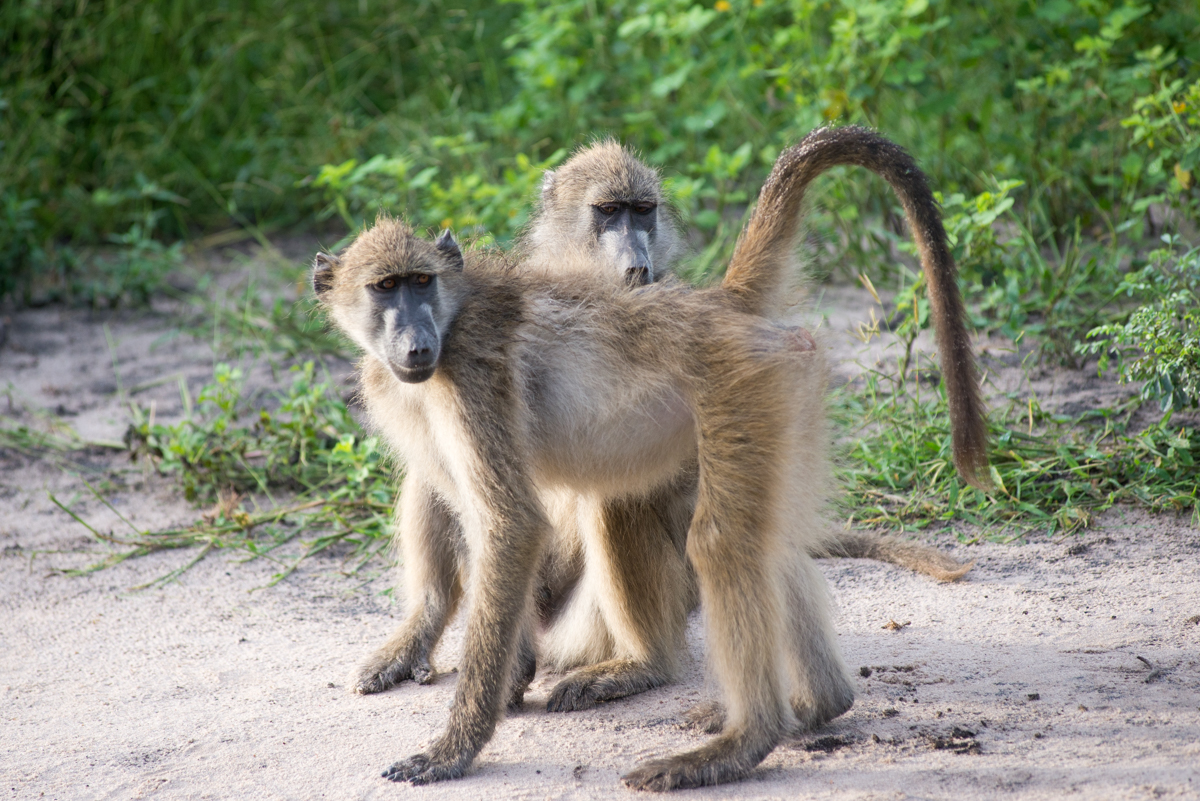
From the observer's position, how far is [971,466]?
9.53 feet

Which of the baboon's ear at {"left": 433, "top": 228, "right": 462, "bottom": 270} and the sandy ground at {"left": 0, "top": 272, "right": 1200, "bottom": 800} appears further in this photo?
the baboon's ear at {"left": 433, "top": 228, "right": 462, "bottom": 270}

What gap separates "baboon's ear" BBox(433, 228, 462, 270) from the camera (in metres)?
3.32

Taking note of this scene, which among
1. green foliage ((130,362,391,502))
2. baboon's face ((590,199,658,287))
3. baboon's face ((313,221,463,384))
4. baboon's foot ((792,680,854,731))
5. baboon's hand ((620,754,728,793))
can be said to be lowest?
baboon's hand ((620,754,728,793))

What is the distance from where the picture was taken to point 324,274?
11.5 ft

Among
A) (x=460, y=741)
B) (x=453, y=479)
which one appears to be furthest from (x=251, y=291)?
(x=460, y=741)

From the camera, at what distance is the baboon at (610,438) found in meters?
2.92

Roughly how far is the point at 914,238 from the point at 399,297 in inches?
57.1

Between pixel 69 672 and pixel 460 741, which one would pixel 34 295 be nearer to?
pixel 69 672

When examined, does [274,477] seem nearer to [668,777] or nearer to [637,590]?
[637,590]

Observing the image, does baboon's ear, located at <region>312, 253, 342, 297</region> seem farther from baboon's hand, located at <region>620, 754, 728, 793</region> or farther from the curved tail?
baboon's hand, located at <region>620, 754, 728, 793</region>

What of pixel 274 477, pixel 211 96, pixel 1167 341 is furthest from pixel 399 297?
pixel 211 96

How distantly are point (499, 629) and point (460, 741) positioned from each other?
30cm

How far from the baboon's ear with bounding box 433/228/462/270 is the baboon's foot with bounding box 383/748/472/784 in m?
1.35

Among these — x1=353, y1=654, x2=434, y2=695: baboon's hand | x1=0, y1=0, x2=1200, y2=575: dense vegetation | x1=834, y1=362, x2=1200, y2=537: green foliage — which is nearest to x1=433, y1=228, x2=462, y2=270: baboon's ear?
x1=353, y1=654, x2=434, y2=695: baboon's hand
